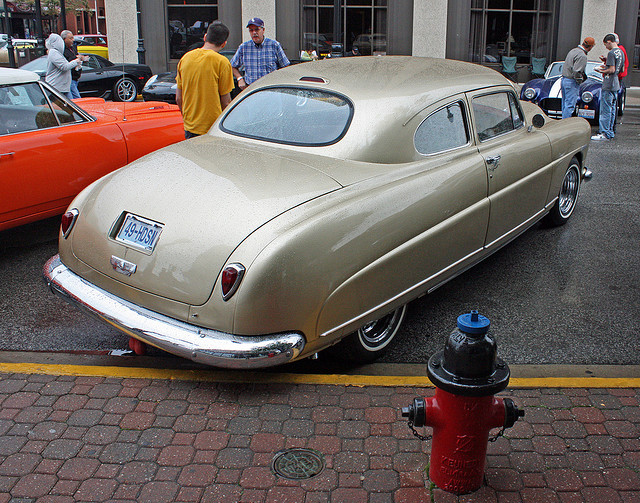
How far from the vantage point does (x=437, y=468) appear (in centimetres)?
273

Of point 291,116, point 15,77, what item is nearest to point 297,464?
point 291,116

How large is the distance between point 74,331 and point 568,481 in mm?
3079

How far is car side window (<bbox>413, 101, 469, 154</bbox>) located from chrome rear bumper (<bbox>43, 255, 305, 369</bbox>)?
164cm

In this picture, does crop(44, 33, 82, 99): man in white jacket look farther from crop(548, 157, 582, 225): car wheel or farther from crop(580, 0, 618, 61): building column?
crop(580, 0, 618, 61): building column

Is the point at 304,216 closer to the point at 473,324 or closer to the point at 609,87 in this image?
the point at 473,324

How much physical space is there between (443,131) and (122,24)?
69.5 ft

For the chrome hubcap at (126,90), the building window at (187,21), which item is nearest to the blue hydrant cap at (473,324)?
the chrome hubcap at (126,90)

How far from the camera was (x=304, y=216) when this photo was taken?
128 inches

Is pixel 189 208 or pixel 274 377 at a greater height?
pixel 189 208

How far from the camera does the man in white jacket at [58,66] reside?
10.5 m

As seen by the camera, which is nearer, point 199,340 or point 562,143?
point 199,340

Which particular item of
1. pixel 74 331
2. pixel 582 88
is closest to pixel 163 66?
pixel 582 88

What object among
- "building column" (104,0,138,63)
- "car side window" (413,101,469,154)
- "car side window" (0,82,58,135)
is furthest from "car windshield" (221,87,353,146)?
"building column" (104,0,138,63)

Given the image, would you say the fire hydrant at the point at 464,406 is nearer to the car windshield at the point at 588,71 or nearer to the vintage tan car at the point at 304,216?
the vintage tan car at the point at 304,216
